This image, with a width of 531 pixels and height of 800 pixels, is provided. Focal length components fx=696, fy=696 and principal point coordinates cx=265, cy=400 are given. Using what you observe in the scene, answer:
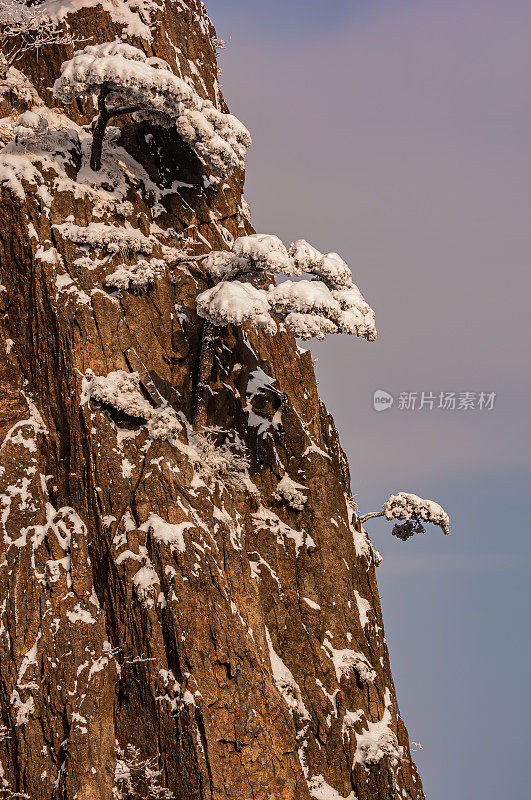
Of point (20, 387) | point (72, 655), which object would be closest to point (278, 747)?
point (72, 655)

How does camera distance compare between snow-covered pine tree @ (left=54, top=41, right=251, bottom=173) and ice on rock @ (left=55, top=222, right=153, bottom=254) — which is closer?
snow-covered pine tree @ (left=54, top=41, right=251, bottom=173)

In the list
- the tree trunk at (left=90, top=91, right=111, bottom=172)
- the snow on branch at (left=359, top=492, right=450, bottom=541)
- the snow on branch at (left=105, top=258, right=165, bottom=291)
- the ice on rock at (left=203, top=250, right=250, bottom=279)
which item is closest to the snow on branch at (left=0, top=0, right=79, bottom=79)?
the tree trunk at (left=90, top=91, right=111, bottom=172)

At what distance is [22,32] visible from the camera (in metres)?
25.5

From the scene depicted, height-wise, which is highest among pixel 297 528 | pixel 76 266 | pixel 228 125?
pixel 228 125

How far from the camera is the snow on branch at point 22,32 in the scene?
25.3 metres

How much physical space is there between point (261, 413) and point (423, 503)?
806 cm

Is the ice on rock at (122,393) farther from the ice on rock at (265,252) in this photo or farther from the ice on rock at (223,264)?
the ice on rock at (265,252)

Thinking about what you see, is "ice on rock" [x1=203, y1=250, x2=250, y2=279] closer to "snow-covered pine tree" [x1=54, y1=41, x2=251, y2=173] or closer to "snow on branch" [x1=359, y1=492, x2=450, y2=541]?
"snow-covered pine tree" [x1=54, y1=41, x2=251, y2=173]

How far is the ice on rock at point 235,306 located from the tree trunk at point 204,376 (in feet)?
4.42

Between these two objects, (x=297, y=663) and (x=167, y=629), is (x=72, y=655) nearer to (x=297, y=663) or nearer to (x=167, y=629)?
(x=167, y=629)

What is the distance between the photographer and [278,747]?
18750mm

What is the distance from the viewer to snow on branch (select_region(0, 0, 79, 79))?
83.0ft

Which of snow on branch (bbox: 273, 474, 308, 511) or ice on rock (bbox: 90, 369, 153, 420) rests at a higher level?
ice on rock (bbox: 90, 369, 153, 420)

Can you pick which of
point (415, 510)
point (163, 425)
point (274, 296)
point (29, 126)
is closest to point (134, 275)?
point (274, 296)
